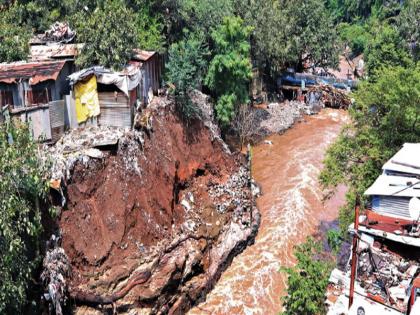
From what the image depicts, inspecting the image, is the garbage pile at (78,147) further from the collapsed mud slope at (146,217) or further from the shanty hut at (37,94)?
the shanty hut at (37,94)

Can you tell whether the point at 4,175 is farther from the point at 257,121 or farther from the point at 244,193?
the point at 257,121

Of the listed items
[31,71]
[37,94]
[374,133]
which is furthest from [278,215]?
[31,71]

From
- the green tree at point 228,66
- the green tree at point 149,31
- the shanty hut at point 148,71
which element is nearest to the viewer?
the shanty hut at point 148,71

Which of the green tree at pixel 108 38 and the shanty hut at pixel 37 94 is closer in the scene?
the shanty hut at pixel 37 94

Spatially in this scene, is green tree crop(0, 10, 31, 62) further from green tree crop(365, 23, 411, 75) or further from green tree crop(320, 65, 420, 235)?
green tree crop(365, 23, 411, 75)

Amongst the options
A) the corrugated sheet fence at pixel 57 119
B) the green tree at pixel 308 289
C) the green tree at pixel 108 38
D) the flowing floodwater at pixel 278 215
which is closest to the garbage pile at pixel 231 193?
the flowing floodwater at pixel 278 215

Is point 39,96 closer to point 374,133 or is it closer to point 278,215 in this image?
point 278,215

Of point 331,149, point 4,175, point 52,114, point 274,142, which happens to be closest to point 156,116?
point 52,114

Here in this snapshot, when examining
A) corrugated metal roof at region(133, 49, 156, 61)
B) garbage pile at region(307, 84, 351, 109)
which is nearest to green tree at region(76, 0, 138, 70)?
corrugated metal roof at region(133, 49, 156, 61)
